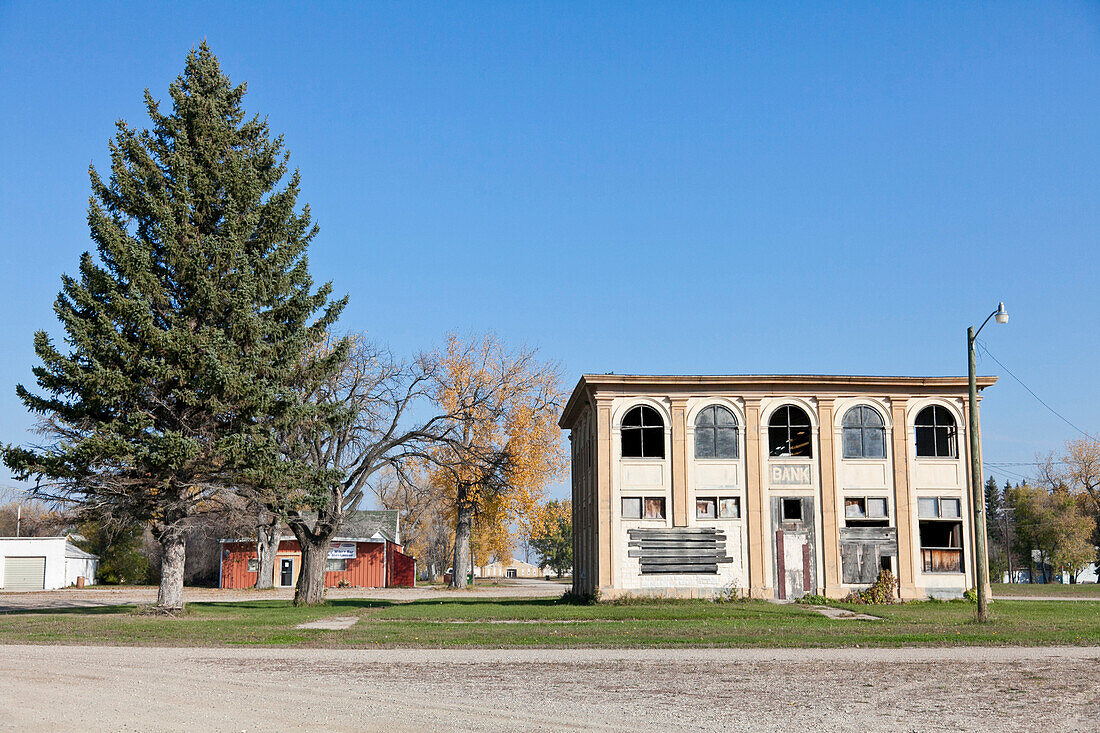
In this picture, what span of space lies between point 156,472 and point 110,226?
685 cm

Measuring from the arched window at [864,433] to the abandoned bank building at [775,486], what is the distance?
0.04 m

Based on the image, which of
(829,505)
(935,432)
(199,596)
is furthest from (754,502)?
(199,596)

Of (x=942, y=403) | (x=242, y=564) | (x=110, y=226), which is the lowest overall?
(x=242, y=564)

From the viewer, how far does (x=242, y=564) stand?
211 ft

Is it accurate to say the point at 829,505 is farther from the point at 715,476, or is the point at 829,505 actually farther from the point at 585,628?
the point at 585,628

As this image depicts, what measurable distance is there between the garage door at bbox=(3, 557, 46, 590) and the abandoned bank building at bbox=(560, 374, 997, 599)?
48731 mm

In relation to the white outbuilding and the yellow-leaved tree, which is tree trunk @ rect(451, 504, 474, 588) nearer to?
the yellow-leaved tree

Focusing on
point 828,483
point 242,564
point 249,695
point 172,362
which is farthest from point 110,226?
point 242,564

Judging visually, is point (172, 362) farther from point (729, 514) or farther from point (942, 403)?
point (942, 403)

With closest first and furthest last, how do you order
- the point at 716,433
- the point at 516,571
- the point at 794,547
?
the point at 794,547 → the point at 716,433 → the point at 516,571

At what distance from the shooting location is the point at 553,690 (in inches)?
491

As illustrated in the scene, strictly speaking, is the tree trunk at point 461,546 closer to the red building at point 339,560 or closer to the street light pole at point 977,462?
the red building at point 339,560

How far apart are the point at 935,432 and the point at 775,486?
641 centimetres

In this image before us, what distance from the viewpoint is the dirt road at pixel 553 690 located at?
1015 centimetres
